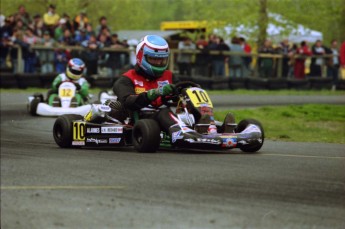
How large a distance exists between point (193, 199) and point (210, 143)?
303 centimetres

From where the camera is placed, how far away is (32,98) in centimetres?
1689

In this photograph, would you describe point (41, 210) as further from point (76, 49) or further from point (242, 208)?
point (76, 49)

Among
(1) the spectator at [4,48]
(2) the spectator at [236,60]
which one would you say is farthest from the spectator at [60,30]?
(2) the spectator at [236,60]

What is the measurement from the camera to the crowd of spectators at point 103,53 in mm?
22938

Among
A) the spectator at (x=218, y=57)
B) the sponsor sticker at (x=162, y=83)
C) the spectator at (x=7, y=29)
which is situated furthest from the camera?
the spectator at (x=218, y=57)

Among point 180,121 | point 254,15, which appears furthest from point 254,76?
point 180,121

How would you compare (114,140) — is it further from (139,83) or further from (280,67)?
(280,67)

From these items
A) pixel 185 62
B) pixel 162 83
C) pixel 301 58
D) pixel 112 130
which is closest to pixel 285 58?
pixel 301 58

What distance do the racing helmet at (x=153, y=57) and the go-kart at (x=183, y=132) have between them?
1.38 feet

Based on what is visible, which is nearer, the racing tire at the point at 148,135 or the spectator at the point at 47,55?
the racing tire at the point at 148,135

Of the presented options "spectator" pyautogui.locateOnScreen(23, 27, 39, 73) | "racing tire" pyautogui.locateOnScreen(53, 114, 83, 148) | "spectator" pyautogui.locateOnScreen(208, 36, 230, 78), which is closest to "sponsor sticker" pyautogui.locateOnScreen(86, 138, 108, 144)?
"racing tire" pyautogui.locateOnScreen(53, 114, 83, 148)

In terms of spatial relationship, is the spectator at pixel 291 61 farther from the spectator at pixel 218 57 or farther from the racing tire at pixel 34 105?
the racing tire at pixel 34 105

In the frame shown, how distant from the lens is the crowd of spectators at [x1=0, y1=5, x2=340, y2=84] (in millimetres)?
22938

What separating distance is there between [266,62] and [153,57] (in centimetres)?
1732
